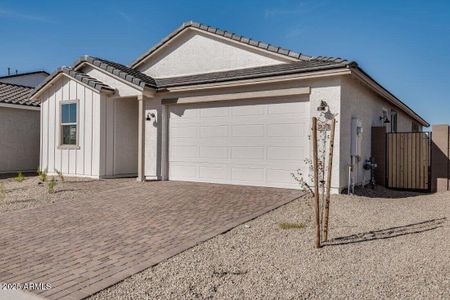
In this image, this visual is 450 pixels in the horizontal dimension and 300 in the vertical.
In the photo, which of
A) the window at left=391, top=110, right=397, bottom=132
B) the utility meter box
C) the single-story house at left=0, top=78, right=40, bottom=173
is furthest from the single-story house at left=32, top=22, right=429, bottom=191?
the single-story house at left=0, top=78, right=40, bottom=173

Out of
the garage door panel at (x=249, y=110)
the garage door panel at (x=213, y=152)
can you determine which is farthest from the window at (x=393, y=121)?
the garage door panel at (x=213, y=152)

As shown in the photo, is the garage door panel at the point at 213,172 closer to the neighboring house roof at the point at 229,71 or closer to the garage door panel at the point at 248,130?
the garage door panel at the point at 248,130

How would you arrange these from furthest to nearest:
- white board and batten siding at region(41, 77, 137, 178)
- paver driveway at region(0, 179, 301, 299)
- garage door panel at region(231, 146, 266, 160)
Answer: white board and batten siding at region(41, 77, 137, 178)
garage door panel at region(231, 146, 266, 160)
paver driveway at region(0, 179, 301, 299)

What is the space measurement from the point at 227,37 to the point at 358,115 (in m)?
5.54

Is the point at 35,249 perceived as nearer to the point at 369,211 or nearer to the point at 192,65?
the point at 369,211

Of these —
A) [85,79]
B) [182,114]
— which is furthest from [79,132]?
[182,114]

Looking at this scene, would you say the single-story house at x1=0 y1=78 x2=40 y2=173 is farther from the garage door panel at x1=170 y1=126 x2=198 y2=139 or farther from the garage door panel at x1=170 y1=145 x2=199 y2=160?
the garage door panel at x1=170 y1=145 x2=199 y2=160

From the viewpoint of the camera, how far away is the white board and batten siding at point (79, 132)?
40.3 feet

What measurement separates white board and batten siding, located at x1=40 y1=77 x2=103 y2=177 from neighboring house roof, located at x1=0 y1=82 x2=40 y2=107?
108 inches

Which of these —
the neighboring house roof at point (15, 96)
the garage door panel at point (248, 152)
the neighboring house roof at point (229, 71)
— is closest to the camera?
the neighboring house roof at point (229, 71)

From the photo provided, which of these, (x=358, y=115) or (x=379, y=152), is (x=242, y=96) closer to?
(x=358, y=115)

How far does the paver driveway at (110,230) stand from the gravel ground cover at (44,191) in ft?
1.62

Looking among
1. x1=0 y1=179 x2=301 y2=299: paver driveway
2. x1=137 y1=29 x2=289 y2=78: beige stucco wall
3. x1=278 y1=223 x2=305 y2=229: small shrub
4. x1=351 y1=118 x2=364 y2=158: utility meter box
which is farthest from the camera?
x1=137 y1=29 x2=289 y2=78: beige stucco wall

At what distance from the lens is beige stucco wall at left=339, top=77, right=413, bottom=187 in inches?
373
